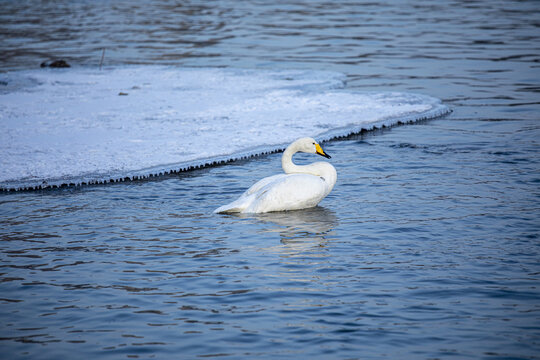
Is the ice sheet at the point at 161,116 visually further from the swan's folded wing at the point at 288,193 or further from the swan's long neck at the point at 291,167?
the swan's folded wing at the point at 288,193

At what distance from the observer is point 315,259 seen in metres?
7.29

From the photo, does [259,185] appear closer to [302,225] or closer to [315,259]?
[302,225]

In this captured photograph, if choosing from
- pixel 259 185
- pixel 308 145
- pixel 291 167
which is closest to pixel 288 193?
pixel 259 185

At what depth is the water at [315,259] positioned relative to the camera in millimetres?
5605

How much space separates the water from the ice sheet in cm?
54

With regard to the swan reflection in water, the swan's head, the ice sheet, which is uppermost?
the swan's head

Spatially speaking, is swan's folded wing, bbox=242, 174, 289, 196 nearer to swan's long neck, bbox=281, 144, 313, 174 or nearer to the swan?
the swan

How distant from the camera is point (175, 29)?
99.7ft

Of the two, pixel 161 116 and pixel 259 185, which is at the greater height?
pixel 259 185

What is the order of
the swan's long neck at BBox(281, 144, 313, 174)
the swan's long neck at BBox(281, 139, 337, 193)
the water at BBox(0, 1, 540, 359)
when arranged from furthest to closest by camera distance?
the swan's long neck at BBox(281, 144, 313, 174), the swan's long neck at BBox(281, 139, 337, 193), the water at BBox(0, 1, 540, 359)

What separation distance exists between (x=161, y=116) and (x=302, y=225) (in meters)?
6.36

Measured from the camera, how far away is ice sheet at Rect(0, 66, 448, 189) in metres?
11.2

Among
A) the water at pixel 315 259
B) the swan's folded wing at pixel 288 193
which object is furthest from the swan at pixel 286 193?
the water at pixel 315 259

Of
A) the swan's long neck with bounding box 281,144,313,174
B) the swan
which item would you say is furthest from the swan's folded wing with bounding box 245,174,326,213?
the swan's long neck with bounding box 281,144,313,174
